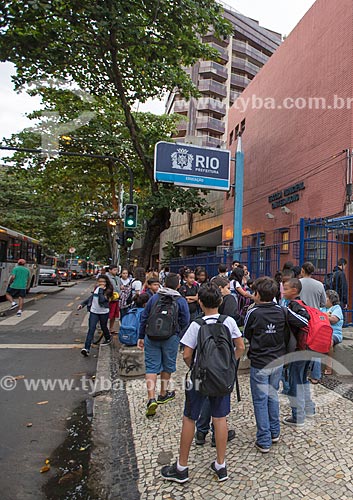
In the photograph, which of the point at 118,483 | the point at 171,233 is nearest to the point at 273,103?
the point at 118,483

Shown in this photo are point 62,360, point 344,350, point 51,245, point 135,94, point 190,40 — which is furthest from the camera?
point 51,245

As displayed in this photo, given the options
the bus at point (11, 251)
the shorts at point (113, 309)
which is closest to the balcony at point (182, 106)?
the bus at point (11, 251)

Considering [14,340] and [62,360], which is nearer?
[62,360]

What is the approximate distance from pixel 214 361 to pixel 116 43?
366 inches

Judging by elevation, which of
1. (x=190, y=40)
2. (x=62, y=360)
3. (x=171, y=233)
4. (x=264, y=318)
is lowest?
(x=62, y=360)

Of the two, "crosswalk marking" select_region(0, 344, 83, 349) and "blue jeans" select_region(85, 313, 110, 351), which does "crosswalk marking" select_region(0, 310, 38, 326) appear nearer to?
"crosswalk marking" select_region(0, 344, 83, 349)

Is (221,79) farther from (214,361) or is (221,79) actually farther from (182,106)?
(214,361)

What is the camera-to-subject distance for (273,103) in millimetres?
14672

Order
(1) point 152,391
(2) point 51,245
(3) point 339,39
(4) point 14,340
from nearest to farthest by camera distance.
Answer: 1. (1) point 152,391
2. (4) point 14,340
3. (3) point 339,39
4. (2) point 51,245

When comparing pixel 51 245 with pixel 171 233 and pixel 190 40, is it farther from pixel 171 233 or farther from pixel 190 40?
pixel 190 40

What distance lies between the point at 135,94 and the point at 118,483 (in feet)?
40.4

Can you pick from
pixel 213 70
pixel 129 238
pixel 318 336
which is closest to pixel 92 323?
pixel 318 336

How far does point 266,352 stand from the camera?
3.34m

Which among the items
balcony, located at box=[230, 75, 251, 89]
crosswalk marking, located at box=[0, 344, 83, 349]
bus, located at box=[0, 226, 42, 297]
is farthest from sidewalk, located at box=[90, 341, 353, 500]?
balcony, located at box=[230, 75, 251, 89]
